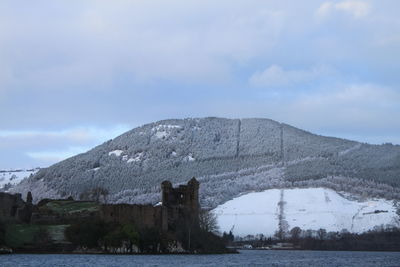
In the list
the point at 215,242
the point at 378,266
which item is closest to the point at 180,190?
the point at 215,242

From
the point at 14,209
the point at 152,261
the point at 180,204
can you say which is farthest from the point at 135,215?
the point at 152,261

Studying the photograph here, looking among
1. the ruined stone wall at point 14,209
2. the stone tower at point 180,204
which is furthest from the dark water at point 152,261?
the ruined stone wall at point 14,209

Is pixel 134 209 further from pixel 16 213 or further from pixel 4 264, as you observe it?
pixel 4 264

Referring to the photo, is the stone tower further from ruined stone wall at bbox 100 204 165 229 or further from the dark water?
the dark water

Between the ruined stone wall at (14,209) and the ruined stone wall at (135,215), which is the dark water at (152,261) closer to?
the ruined stone wall at (135,215)

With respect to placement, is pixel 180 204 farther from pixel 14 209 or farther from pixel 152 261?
pixel 152 261

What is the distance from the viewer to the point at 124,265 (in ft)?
304

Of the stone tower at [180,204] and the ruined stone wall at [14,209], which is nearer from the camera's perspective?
the ruined stone wall at [14,209]

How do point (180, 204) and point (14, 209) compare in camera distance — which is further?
point (180, 204)

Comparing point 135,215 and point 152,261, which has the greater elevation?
point 135,215

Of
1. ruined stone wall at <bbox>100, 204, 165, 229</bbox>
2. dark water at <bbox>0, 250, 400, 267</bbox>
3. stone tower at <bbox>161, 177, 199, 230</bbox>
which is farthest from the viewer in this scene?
stone tower at <bbox>161, 177, 199, 230</bbox>

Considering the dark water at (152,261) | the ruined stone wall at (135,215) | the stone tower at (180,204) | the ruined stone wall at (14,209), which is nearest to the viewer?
the dark water at (152,261)

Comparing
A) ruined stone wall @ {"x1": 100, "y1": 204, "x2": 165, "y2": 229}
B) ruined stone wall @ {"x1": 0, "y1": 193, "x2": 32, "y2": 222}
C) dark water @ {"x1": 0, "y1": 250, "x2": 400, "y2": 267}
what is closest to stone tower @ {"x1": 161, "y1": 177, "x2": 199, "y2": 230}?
ruined stone wall @ {"x1": 100, "y1": 204, "x2": 165, "y2": 229}

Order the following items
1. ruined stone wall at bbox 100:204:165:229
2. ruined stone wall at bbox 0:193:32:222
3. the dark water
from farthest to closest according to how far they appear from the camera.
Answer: ruined stone wall at bbox 0:193:32:222 < ruined stone wall at bbox 100:204:165:229 < the dark water
